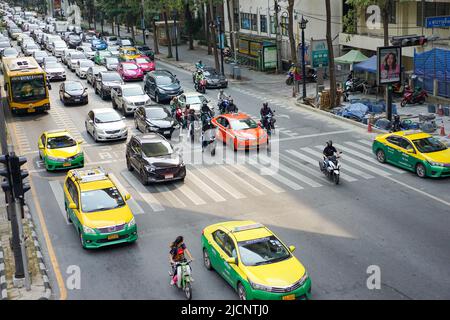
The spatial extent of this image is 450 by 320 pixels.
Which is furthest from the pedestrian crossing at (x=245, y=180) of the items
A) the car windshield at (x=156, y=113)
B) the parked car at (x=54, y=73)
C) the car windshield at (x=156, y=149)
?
the parked car at (x=54, y=73)

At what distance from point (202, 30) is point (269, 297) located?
239 ft

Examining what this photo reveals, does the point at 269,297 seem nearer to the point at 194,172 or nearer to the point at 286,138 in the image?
the point at 194,172

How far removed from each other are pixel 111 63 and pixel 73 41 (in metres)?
28.6

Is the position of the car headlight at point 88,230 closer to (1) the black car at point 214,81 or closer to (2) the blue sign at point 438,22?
(2) the blue sign at point 438,22

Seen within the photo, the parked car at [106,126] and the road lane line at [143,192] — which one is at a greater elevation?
the parked car at [106,126]

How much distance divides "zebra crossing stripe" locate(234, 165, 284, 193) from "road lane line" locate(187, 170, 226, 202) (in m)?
2.01

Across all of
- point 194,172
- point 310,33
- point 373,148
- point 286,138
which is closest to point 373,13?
point 310,33

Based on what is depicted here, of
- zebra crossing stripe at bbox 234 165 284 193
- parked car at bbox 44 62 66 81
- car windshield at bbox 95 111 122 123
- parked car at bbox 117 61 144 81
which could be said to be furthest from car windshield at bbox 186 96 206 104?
parked car at bbox 44 62 66 81

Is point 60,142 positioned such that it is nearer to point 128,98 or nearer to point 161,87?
point 128,98

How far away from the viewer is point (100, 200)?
21.3m

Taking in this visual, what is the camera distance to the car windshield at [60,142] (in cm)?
3025

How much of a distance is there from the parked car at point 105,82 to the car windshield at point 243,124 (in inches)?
655

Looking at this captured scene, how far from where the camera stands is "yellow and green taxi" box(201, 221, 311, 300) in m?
15.8

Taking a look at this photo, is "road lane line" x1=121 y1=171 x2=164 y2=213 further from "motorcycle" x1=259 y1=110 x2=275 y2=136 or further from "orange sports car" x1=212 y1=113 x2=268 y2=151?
"motorcycle" x1=259 y1=110 x2=275 y2=136
